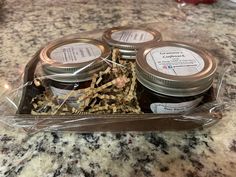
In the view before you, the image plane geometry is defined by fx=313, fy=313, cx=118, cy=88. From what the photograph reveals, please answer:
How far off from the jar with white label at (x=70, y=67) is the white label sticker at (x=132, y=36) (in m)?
0.06

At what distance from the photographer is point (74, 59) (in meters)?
0.44

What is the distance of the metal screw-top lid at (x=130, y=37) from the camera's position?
0.48 metres

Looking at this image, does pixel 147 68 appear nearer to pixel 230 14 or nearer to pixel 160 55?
pixel 160 55

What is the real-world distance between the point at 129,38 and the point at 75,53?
0.11 metres

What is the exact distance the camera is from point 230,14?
78 cm

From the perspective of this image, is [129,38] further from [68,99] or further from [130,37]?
[68,99]

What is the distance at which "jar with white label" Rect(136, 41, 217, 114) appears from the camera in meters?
0.38

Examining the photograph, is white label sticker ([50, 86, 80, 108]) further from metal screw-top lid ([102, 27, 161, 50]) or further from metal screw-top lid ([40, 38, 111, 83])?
metal screw-top lid ([102, 27, 161, 50])

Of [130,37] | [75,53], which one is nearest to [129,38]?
[130,37]

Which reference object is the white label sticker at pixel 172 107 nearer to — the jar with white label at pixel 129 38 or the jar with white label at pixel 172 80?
Answer: the jar with white label at pixel 172 80

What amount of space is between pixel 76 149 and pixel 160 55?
169 millimetres

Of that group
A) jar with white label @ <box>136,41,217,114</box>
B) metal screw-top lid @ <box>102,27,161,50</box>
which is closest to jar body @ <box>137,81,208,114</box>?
jar with white label @ <box>136,41,217,114</box>

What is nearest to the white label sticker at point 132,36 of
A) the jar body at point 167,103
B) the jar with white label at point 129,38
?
the jar with white label at point 129,38

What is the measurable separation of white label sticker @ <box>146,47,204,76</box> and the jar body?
3cm
